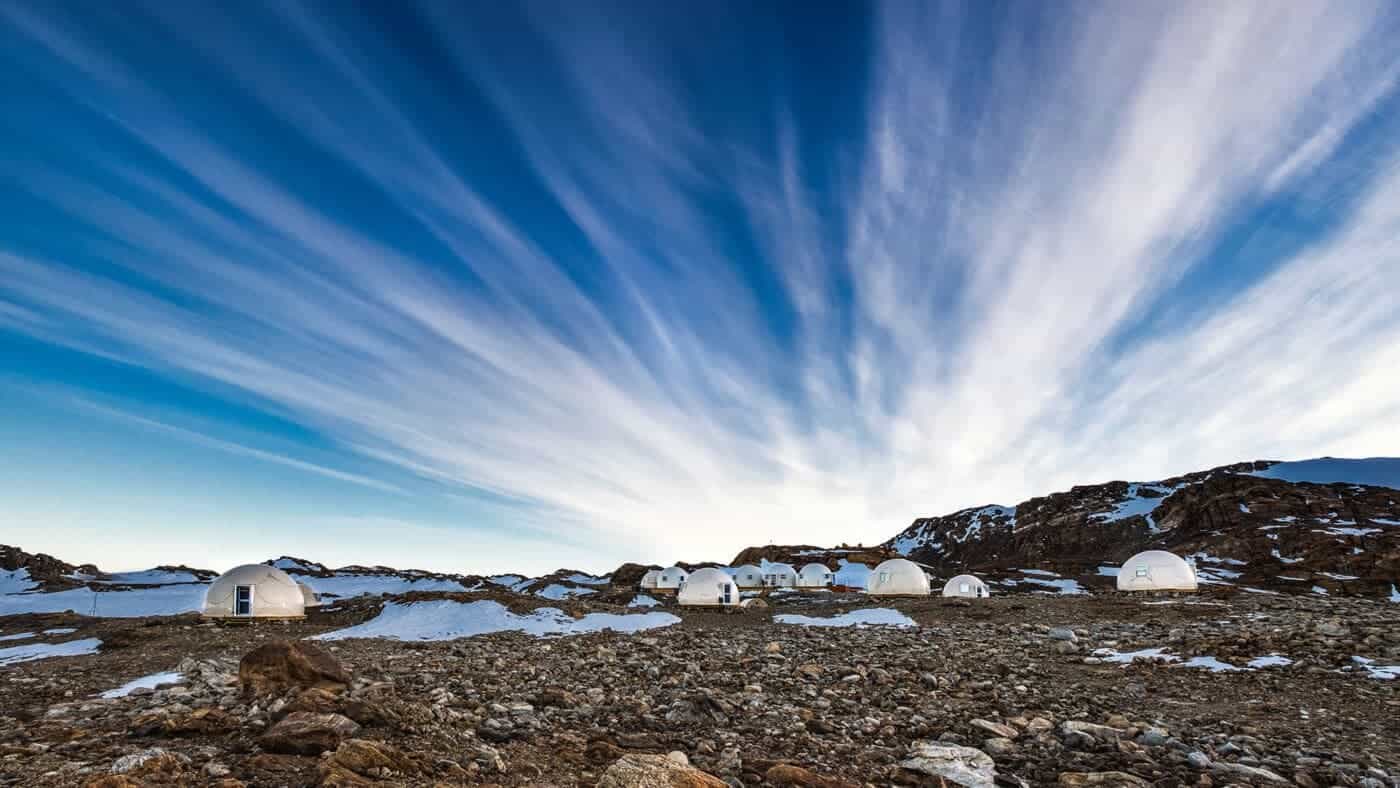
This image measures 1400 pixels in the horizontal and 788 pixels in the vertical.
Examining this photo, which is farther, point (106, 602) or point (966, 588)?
point (106, 602)

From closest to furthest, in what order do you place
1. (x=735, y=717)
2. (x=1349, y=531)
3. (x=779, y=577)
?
(x=735, y=717) < (x=779, y=577) < (x=1349, y=531)

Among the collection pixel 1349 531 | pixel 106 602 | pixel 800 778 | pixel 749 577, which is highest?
pixel 1349 531

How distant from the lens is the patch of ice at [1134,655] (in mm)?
13938

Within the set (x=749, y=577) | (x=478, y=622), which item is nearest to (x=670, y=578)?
(x=749, y=577)

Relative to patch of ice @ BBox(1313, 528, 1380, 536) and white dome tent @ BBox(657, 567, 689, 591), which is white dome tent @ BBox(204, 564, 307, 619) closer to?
white dome tent @ BBox(657, 567, 689, 591)

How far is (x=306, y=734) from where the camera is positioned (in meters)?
6.31

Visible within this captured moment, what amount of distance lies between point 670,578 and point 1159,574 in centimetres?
4661

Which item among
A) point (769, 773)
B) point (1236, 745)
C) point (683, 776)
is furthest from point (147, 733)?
point (1236, 745)

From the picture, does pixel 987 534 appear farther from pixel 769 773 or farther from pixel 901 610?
pixel 769 773

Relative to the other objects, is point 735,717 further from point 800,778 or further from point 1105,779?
point 1105,779

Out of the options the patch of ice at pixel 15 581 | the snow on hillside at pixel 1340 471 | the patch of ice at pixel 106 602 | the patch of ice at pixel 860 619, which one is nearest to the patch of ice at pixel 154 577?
the patch of ice at pixel 15 581

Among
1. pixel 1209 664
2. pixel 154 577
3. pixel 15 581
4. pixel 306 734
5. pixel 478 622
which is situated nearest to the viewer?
pixel 306 734

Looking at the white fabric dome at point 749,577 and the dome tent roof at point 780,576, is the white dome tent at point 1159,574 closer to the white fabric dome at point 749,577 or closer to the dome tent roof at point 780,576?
the dome tent roof at point 780,576

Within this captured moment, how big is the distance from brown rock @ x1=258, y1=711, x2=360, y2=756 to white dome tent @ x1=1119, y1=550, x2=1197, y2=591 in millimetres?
48444
